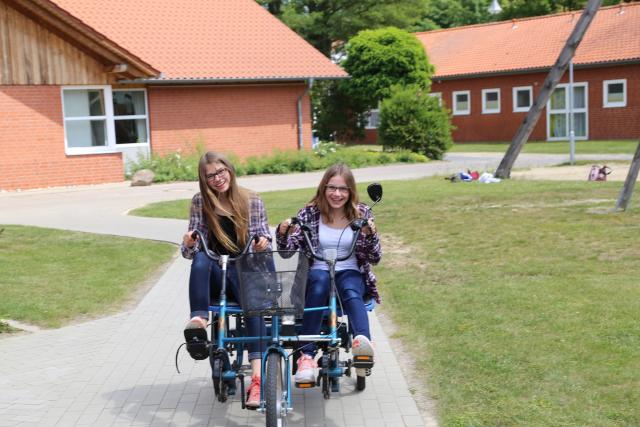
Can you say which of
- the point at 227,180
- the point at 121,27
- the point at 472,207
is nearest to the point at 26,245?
the point at 472,207

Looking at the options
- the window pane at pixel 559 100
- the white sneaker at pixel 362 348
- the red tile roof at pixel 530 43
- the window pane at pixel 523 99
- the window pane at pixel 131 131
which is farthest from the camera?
the window pane at pixel 523 99

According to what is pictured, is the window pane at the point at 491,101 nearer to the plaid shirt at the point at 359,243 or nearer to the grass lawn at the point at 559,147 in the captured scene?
the grass lawn at the point at 559,147

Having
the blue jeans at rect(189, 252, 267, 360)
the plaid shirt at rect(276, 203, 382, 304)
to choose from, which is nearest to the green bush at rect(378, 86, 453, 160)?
the plaid shirt at rect(276, 203, 382, 304)

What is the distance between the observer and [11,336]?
8.05 meters

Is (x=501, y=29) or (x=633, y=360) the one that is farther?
(x=501, y=29)

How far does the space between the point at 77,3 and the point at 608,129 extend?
23495 millimetres

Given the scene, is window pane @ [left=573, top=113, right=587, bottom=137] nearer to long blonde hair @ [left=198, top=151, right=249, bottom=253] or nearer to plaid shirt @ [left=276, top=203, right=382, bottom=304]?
plaid shirt @ [left=276, top=203, right=382, bottom=304]

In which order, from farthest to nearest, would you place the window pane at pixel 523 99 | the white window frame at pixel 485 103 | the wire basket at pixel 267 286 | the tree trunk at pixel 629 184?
the white window frame at pixel 485 103 < the window pane at pixel 523 99 < the tree trunk at pixel 629 184 < the wire basket at pixel 267 286

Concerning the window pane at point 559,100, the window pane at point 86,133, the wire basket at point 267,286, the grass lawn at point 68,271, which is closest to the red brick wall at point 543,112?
the window pane at point 559,100

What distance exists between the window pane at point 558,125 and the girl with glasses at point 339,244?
3796 cm

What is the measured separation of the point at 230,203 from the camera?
5.88 meters

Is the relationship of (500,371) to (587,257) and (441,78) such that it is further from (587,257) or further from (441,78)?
(441,78)

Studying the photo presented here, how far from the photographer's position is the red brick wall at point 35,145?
924 inches

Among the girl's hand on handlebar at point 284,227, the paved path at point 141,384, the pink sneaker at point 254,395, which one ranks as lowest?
the paved path at point 141,384
